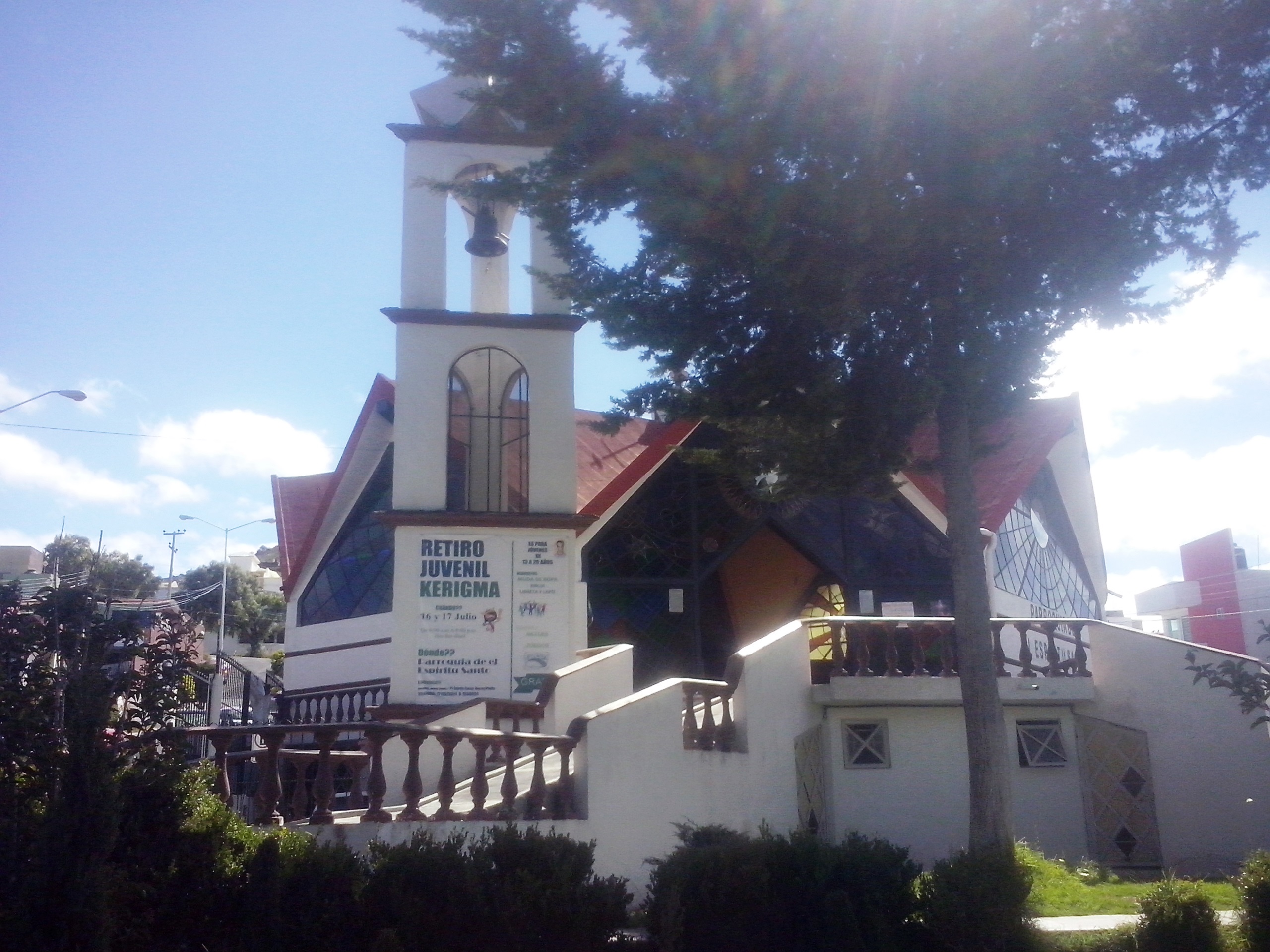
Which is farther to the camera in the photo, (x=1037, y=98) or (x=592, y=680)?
(x=592, y=680)

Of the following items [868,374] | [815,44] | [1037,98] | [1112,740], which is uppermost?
[815,44]

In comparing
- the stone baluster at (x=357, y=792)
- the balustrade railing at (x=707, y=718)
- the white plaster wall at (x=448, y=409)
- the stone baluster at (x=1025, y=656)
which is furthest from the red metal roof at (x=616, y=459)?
the stone baluster at (x=357, y=792)

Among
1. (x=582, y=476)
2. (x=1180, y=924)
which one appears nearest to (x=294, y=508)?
(x=582, y=476)

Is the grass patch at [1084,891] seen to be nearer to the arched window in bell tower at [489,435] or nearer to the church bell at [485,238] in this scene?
the arched window in bell tower at [489,435]

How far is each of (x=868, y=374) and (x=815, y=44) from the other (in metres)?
2.71

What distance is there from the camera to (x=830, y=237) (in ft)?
29.6

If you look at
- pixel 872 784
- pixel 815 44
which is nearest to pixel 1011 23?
pixel 815 44

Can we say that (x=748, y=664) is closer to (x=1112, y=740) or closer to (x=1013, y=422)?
(x=1013, y=422)

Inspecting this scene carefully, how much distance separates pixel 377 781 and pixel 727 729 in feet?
12.2

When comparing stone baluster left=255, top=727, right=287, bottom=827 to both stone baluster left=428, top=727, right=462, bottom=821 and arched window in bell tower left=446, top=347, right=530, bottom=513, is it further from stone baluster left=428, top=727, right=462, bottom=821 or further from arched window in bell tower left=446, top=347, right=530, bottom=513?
arched window in bell tower left=446, top=347, right=530, bottom=513

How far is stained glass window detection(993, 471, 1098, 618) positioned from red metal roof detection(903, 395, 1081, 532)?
16.7 inches

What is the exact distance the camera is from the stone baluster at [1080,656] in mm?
13430

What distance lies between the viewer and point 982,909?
755cm

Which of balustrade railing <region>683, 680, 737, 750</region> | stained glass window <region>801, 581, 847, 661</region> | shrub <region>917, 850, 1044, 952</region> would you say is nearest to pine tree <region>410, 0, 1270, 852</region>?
shrub <region>917, 850, 1044, 952</region>
